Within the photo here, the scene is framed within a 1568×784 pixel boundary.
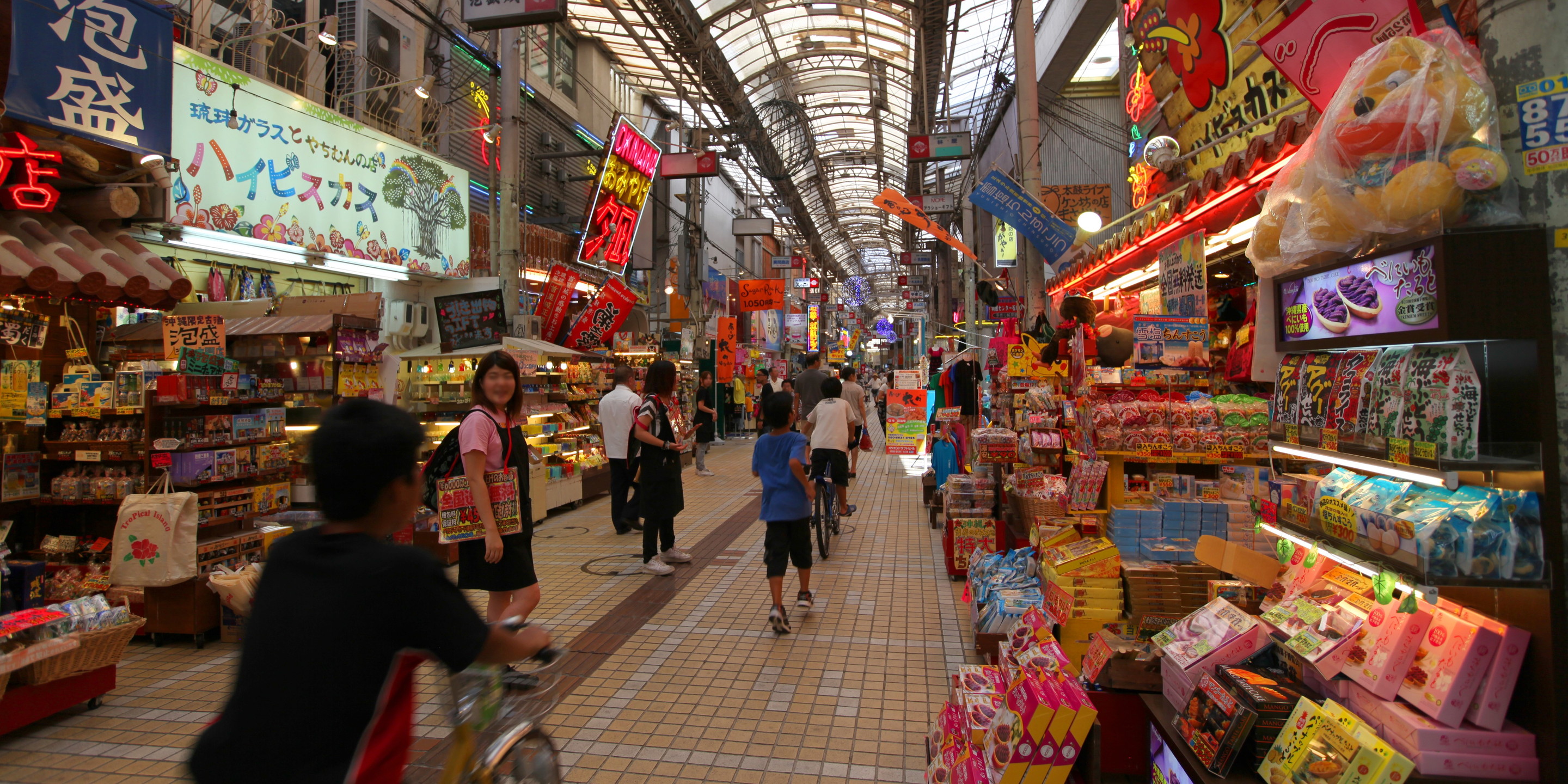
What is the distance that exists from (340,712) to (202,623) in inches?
176

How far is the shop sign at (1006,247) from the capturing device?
14.2 metres

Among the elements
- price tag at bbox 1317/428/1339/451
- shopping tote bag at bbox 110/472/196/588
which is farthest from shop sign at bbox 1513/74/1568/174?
shopping tote bag at bbox 110/472/196/588

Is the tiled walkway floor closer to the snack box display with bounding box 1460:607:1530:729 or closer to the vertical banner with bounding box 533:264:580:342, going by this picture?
the snack box display with bounding box 1460:607:1530:729

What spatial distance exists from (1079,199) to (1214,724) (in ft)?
37.9

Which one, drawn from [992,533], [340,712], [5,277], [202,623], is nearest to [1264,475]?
[992,533]

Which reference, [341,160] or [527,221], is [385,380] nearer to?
[341,160]

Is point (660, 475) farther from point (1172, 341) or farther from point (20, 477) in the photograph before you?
point (20, 477)

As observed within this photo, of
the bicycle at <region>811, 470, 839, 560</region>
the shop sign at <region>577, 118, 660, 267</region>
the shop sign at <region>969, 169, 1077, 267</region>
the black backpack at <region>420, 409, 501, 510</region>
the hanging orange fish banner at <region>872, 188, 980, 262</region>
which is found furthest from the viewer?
the shop sign at <region>577, 118, 660, 267</region>

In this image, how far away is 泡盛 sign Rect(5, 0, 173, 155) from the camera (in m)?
4.61

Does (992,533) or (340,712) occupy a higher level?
(340,712)

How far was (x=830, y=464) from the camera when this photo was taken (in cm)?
705

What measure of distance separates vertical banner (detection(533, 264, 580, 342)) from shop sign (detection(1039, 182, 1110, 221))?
7923 millimetres

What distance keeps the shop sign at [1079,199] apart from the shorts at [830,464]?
725 centimetres

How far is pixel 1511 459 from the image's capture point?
166 centimetres
